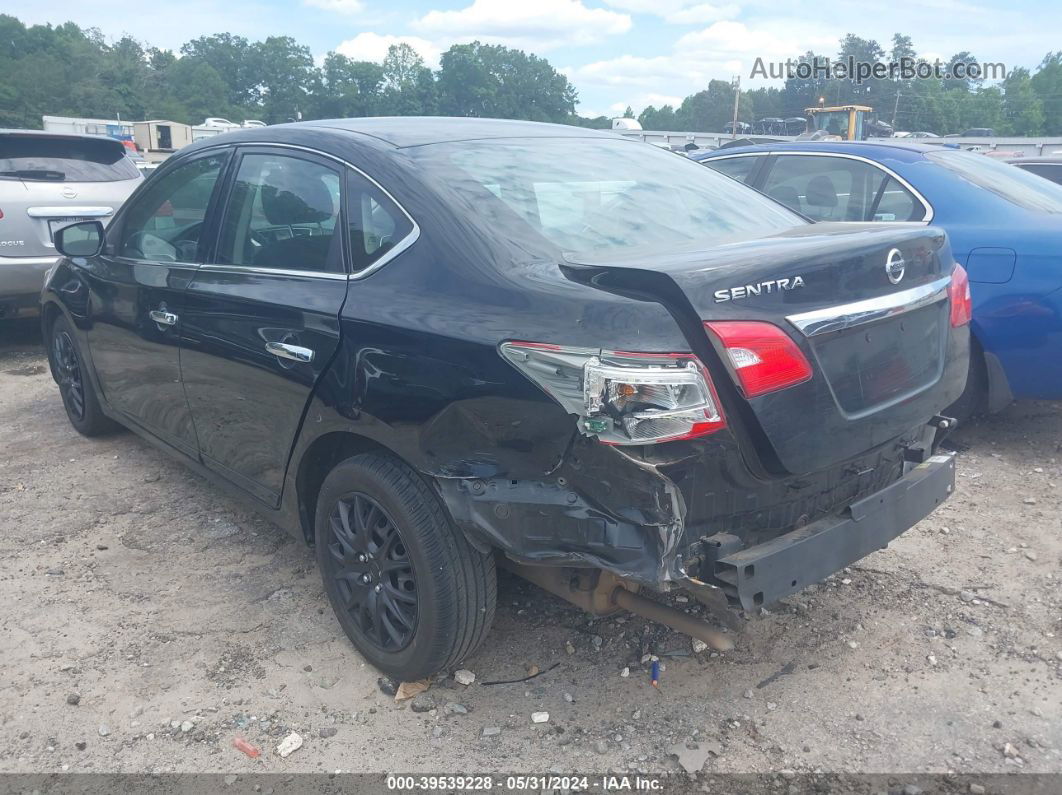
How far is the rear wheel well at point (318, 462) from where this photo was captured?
2762mm

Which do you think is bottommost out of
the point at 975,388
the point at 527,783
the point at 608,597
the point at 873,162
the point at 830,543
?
the point at 527,783

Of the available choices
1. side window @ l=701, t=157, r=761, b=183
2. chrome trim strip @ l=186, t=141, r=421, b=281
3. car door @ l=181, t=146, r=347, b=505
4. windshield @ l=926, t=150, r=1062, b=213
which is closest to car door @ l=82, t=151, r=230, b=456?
car door @ l=181, t=146, r=347, b=505

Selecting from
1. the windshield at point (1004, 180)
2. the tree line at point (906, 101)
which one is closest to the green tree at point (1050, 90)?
the tree line at point (906, 101)

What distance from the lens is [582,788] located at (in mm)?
2350

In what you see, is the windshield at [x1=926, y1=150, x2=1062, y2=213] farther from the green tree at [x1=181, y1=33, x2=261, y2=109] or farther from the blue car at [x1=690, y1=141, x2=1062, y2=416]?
the green tree at [x1=181, y1=33, x2=261, y2=109]

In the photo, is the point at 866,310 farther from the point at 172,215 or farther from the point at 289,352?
the point at 172,215

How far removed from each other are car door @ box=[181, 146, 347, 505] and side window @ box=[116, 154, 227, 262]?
211 mm

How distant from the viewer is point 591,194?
285 centimetres

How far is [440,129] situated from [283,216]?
0.64 m

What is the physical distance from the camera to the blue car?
4184 millimetres

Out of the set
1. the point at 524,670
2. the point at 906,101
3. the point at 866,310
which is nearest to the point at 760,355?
the point at 866,310

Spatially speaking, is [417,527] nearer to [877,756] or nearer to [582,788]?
[582,788]

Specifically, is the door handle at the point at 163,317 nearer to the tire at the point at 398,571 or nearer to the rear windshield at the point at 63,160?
the tire at the point at 398,571

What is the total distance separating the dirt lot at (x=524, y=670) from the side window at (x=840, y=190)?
1.77 metres
